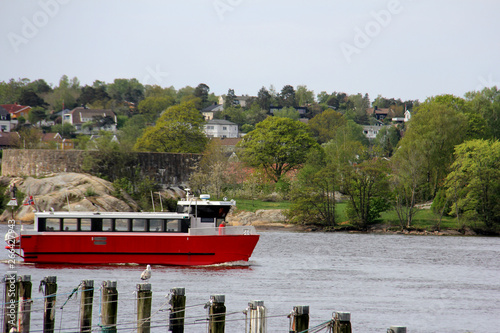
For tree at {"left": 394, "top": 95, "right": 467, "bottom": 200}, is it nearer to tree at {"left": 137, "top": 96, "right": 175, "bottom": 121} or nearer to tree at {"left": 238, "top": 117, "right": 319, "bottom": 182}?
tree at {"left": 238, "top": 117, "right": 319, "bottom": 182}

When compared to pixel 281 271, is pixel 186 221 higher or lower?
higher

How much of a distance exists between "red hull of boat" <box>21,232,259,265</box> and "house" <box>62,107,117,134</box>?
129843 millimetres

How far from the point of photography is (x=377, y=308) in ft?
89.7

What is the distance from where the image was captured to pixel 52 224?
3525 centimetres

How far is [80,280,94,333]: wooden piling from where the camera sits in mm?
18469

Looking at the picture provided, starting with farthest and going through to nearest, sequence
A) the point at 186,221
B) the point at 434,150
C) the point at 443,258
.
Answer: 1. the point at 434,150
2. the point at 443,258
3. the point at 186,221

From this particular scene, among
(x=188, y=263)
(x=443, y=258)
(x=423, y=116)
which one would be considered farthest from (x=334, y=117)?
(x=188, y=263)

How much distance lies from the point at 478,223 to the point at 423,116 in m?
15.9

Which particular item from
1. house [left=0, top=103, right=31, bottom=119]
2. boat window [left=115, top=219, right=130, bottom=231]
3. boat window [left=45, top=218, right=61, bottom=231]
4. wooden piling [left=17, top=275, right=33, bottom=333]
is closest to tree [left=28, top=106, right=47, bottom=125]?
house [left=0, top=103, right=31, bottom=119]

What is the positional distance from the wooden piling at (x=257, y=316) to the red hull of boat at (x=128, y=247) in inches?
725

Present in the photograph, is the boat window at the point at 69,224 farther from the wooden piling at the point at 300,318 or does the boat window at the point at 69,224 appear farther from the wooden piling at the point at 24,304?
the wooden piling at the point at 300,318

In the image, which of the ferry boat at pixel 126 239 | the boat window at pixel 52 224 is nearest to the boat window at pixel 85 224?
the ferry boat at pixel 126 239

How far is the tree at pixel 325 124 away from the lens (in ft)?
552

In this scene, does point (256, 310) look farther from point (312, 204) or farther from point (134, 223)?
point (312, 204)
